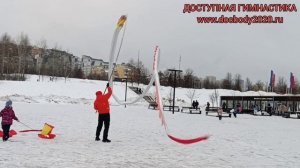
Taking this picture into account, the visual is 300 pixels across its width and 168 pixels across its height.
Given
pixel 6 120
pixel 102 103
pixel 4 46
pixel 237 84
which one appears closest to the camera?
pixel 6 120

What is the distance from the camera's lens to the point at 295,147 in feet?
43.7

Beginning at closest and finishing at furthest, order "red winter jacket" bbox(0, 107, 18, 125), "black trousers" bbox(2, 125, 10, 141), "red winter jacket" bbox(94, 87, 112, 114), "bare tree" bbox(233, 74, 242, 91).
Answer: "red winter jacket" bbox(0, 107, 18, 125)
"black trousers" bbox(2, 125, 10, 141)
"red winter jacket" bbox(94, 87, 112, 114)
"bare tree" bbox(233, 74, 242, 91)

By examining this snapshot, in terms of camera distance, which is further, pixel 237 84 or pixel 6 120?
pixel 237 84

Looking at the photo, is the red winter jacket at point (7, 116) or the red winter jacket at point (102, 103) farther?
the red winter jacket at point (102, 103)

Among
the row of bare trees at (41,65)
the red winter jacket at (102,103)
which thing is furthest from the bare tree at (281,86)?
the red winter jacket at (102,103)

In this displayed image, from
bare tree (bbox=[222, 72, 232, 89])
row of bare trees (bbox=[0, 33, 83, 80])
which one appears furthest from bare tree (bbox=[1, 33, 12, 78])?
bare tree (bbox=[222, 72, 232, 89])

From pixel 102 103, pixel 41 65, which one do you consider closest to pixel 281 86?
pixel 41 65

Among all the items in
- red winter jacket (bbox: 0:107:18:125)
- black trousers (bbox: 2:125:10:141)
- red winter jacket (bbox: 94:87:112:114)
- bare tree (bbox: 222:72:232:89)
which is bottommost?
black trousers (bbox: 2:125:10:141)

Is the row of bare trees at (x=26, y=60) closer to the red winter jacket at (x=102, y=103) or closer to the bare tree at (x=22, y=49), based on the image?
the bare tree at (x=22, y=49)

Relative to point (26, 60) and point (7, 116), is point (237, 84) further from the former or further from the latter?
point (7, 116)

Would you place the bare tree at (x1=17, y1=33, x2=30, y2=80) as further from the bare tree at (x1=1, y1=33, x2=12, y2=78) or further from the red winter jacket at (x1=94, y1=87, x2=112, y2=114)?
the red winter jacket at (x1=94, y1=87, x2=112, y2=114)

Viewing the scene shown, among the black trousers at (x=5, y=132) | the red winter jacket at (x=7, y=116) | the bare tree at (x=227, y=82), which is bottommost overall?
the black trousers at (x=5, y=132)

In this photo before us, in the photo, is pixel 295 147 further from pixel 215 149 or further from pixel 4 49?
pixel 4 49

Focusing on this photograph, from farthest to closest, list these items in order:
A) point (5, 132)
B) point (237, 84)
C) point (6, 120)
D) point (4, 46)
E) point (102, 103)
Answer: point (237, 84)
point (4, 46)
point (102, 103)
point (5, 132)
point (6, 120)
